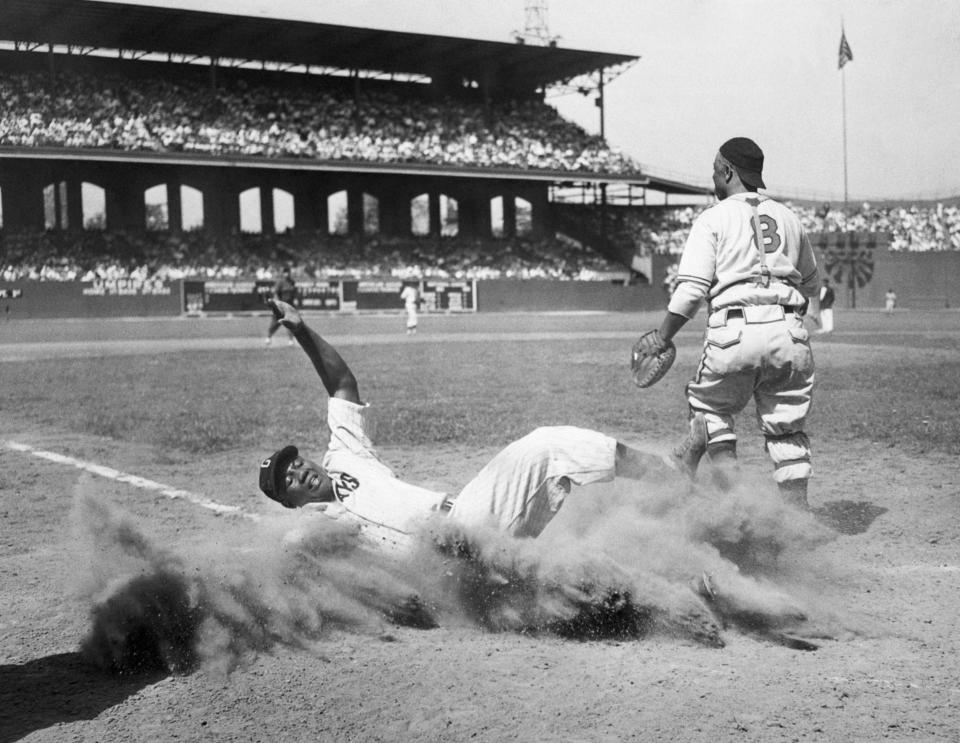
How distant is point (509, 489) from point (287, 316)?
1.48 meters

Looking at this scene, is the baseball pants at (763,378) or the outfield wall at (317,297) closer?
the baseball pants at (763,378)

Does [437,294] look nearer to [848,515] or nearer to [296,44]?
[296,44]

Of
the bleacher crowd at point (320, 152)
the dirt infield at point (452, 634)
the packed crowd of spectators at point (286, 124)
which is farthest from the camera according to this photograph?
the bleacher crowd at point (320, 152)

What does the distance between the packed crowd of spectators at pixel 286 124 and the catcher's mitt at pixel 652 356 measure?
34279 mm

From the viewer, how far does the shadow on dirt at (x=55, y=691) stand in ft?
10.6

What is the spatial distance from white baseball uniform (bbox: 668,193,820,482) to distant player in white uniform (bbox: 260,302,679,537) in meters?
0.78

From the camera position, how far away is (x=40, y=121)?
115 ft

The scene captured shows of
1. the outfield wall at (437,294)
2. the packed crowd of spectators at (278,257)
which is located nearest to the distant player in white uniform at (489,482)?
the outfield wall at (437,294)

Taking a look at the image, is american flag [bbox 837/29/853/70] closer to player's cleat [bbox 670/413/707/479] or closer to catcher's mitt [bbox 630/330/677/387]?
catcher's mitt [bbox 630/330/677/387]

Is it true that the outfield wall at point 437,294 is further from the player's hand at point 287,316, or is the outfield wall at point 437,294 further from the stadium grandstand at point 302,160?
the player's hand at point 287,316

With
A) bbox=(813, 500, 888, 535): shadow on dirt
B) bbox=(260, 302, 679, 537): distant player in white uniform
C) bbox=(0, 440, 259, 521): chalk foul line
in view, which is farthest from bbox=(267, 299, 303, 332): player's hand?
bbox=(813, 500, 888, 535): shadow on dirt

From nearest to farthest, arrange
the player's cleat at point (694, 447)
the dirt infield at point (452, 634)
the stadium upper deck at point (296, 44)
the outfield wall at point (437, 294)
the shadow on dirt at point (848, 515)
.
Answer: the dirt infield at point (452, 634)
the player's cleat at point (694, 447)
the shadow on dirt at point (848, 515)
the outfield wall at point (437, 294)
the stadium upper deck at point (296, 44)

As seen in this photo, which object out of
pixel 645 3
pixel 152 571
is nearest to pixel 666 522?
pixel 152 571

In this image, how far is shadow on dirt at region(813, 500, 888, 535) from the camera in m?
5.72
